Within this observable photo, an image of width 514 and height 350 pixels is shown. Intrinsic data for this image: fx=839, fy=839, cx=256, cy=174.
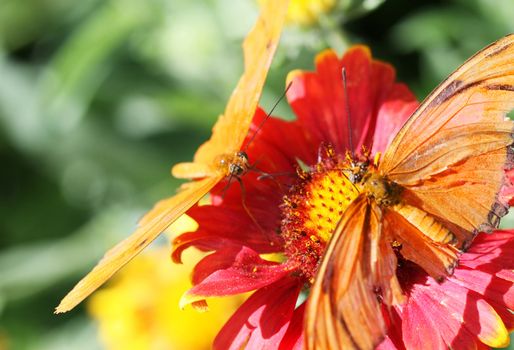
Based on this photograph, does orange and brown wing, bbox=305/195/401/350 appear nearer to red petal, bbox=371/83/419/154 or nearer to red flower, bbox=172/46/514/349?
red flower, bbox=172/46/514/349

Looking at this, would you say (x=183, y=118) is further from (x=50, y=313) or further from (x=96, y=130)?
(x=50, y=313)

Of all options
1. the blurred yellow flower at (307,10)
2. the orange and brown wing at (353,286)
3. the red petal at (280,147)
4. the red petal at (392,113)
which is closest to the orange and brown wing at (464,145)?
the orange and brown wing at (353,286)

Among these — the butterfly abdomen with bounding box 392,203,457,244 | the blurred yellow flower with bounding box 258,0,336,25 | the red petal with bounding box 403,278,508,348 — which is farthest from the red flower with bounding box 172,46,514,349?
the blurred yellow flower with bounding box 258,0,336,25

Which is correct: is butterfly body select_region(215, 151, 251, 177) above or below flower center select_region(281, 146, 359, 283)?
above

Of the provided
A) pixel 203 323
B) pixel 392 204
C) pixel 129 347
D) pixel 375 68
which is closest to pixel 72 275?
pixel 129 347

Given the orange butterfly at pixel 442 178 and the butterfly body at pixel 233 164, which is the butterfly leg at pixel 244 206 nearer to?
the butterfly body at pixel 233 164

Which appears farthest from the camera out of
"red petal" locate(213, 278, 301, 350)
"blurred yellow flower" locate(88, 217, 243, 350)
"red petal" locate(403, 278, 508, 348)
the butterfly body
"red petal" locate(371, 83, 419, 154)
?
"blurred yellow flower" locate(88, 217, 243, 350)

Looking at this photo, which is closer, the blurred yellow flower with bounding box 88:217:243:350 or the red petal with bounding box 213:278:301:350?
the red petal with bounding box 213:278:301:350
